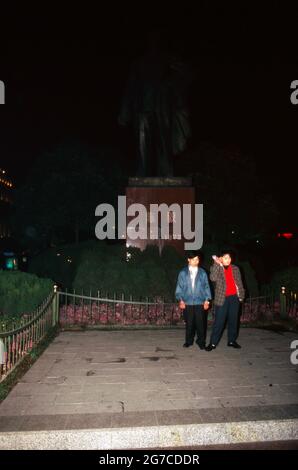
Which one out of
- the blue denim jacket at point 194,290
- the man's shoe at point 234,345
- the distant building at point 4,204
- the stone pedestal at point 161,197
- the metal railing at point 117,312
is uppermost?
the distant building at point 4,204

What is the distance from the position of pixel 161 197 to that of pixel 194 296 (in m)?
5.16

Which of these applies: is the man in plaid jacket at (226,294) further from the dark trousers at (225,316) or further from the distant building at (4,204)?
the distant building at (4,204)

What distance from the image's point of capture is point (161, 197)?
11266 mm

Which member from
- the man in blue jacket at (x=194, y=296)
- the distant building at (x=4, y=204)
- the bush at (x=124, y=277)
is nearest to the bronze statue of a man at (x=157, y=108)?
the bush at (x=124, y=277)

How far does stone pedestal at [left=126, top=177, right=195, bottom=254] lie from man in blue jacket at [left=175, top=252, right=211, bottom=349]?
4.31 metres

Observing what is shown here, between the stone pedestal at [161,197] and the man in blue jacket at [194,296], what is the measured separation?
14.2ft

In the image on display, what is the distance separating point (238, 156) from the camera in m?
25.5

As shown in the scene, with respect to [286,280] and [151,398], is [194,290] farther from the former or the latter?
[286,280]

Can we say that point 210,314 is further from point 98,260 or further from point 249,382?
point 249,382

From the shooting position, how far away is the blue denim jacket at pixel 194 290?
6.59 meters

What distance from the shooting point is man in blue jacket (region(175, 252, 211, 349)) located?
660 cm

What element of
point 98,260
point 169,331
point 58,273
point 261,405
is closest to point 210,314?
point 169,331

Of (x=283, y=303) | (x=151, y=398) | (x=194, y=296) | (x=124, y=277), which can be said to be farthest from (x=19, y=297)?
(x=283, y=303)

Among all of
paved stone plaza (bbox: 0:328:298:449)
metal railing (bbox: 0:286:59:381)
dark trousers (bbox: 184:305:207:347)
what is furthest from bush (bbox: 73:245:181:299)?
dark trousers (bbox: 184:305:207:347)
